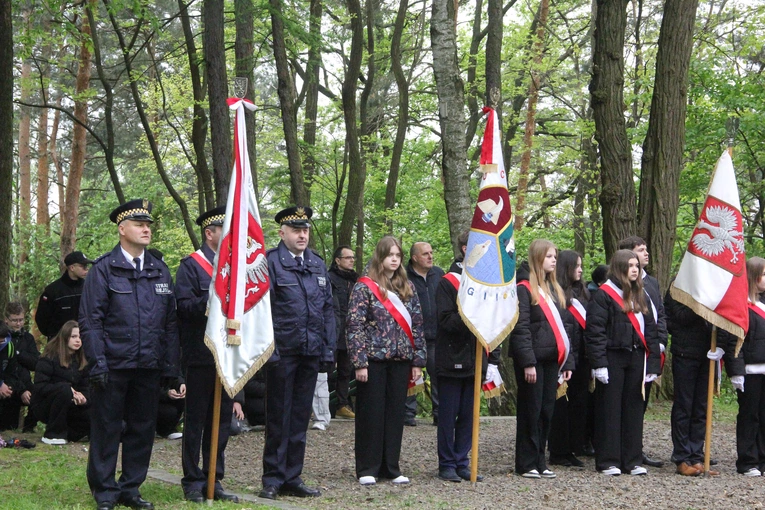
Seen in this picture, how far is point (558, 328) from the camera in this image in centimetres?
826

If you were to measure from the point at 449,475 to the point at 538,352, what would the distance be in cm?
133

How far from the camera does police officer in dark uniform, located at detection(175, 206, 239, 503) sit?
7051 mm

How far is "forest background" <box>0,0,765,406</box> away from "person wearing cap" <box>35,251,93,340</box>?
35.9 inches

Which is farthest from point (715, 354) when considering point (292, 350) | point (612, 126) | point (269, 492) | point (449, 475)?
point (612, 126)

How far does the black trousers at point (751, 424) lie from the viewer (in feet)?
29.0

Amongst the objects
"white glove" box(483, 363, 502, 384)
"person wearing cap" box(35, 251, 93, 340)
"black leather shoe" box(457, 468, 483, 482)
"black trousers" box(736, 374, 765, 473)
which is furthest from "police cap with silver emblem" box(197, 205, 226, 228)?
"black trousers" box(736, 374, 765, 473)

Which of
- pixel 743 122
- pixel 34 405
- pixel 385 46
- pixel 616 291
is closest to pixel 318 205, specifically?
pixel 385 46

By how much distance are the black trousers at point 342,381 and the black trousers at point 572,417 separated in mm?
3566

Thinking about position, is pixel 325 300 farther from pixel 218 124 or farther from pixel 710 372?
pixel 218 124

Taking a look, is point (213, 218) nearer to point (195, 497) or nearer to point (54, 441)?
point (195, 497)

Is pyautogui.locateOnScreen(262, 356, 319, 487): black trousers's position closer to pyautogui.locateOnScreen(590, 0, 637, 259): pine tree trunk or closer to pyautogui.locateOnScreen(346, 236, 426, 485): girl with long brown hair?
pyautogui.locateOnScreen(346, 236, 426, 485): girl with long brown hair

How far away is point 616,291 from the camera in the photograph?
8.57 m

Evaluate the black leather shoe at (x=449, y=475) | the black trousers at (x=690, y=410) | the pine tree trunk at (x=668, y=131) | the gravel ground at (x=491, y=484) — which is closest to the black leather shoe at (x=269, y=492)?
the gravel ground at (x=491, y=484)

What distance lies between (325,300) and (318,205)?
2115cm
